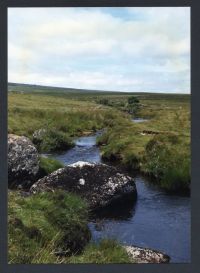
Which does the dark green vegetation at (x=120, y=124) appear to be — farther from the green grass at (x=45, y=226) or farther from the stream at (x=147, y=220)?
the green grass at (x=45, y=226)

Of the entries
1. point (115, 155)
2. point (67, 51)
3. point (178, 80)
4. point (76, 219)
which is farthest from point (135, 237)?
point (67, 51)

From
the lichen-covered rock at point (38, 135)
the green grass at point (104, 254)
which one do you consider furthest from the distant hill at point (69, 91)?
the green grass at point (104, 254)

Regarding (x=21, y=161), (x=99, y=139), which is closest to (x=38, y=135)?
(x=21, y=161)

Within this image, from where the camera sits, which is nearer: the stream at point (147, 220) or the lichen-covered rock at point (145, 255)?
the lichen-covered rock at point (145, 255)

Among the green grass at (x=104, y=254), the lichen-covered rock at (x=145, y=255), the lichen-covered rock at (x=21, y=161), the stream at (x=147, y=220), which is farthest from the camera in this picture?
the lichen-covered rock at (x=21, y=161)

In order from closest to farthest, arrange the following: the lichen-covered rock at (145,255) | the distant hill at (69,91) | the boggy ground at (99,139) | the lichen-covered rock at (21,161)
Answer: the lichen-covered rock at (145,255) < the boggy ground at (99,139) < the distant hill at (69,91) < the lichen-covered rock at (21,161)

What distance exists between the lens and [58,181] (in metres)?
5.30

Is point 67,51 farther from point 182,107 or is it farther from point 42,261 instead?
point 42,261

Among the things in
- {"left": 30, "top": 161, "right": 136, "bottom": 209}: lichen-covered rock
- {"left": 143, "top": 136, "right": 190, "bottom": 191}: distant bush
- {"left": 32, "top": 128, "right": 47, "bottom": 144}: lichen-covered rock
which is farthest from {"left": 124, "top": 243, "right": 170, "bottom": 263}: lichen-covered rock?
{"left": 32, "top": 128, "right": 47, "bottom": 144}: lichen-covered rock

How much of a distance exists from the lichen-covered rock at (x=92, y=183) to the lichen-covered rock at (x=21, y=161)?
31 cm

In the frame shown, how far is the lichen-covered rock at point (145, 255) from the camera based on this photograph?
15.0 feet

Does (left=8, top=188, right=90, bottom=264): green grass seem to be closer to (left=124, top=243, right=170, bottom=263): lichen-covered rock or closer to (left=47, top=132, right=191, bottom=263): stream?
(left=47, top=132, right=191, bottom=263): stream

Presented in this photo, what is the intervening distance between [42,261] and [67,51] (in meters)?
2.12

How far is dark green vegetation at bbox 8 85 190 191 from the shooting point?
524cm
